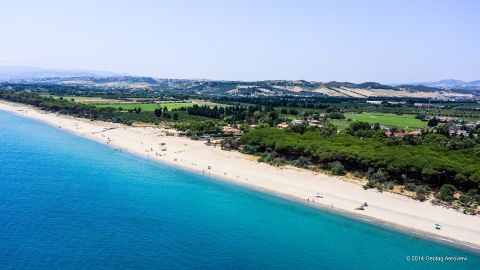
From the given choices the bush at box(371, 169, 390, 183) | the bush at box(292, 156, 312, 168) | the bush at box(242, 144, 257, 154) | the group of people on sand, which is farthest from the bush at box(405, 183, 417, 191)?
the bush at box(242, 144, 257, 154)

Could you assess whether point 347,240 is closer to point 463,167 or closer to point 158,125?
point 463,167

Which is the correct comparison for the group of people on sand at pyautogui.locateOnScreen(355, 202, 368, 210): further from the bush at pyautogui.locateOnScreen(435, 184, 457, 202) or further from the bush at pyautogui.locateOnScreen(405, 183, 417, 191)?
the bush at pyautogui.locateOnScreen(435, 184, 457, 202)

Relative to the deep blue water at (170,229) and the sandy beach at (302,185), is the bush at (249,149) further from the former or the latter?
the deep blue water at (170,229)

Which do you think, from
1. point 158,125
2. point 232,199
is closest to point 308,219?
point 232,199

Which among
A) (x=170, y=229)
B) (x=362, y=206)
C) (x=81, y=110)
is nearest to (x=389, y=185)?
(x=362, y=206)

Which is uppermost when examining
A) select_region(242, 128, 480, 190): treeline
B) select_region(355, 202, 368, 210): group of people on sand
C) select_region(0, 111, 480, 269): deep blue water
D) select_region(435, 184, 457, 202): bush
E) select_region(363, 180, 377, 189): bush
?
select_region(242, 128, 480, 190): treeline

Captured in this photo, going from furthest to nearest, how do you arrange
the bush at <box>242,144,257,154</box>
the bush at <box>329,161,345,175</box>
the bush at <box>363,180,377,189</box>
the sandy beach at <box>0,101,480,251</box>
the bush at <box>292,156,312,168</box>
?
1. the bush at <box>242,144,257,154</box>
2. the bush at <box>292,156,312,168</box>
3. the bush at <box>329,161,345,175</box>
4. the bush at <box>363,180,377,189</box>
5. the sandy beach at <box>0,101,480,251</box>

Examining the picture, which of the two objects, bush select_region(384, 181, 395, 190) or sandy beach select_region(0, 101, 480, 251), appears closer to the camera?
sandy beach select_region(0, 101, 480, 251)

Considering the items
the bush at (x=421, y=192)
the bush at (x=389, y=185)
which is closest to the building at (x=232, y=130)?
the bush at (x=389, y=185)
